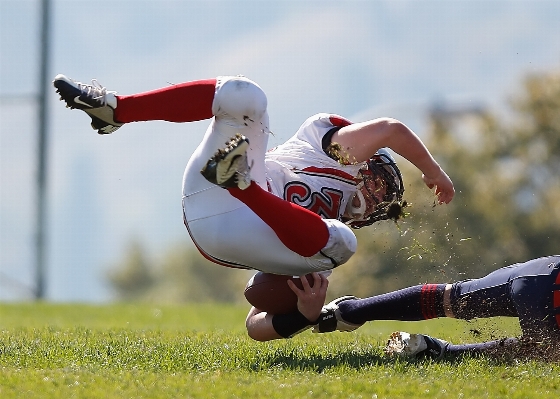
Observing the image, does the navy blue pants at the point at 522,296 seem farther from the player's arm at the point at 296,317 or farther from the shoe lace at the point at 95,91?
the shoe lace at the point at 95,91

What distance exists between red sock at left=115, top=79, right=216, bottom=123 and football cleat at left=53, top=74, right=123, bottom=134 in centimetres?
4

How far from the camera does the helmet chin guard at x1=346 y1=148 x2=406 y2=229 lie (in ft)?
15.8

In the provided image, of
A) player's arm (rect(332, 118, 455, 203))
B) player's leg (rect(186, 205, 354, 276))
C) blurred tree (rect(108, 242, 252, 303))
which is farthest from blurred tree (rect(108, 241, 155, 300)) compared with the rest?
player's leg (rect(186, 205, 354, 276))

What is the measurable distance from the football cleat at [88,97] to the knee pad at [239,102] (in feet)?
1.63

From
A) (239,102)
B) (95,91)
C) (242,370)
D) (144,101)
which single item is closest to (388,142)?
(239,102)

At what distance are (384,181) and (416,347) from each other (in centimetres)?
85

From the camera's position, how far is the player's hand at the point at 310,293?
454 cm

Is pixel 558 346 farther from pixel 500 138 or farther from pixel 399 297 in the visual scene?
pixel 500 138

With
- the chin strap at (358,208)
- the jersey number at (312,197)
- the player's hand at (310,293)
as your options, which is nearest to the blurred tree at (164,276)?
the chin strap at (358,208)

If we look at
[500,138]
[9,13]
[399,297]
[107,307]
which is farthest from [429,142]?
[399,297]

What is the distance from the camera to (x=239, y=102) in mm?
4312

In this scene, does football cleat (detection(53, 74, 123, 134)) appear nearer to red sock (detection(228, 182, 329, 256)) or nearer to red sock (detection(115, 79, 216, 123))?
red sock (detection(115, 79, 216, 123))

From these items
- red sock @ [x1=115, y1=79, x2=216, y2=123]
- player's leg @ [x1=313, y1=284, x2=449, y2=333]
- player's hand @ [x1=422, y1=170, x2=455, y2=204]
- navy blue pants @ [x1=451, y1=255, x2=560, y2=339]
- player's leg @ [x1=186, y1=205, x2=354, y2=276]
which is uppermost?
red sock @ [x1=115, y1=79, x2=216, y2=123]

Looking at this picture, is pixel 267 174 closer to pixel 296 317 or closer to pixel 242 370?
pixel 296 317
